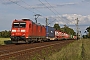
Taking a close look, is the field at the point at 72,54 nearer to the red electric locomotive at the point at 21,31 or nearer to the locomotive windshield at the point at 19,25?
the red electric locomotive at the point at 21,31

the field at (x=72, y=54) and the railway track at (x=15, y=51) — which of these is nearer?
the field at (x=72, y=54)

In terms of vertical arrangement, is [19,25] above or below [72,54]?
above

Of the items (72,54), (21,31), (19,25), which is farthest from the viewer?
(19,25)

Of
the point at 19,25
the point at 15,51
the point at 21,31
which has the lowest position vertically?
the point at 15,51

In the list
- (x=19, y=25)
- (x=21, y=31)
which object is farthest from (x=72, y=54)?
(x=19, y=25)

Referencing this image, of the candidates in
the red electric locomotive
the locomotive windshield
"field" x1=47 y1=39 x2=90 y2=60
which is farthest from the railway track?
the locomotive windshield

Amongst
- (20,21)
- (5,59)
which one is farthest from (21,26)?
(5,59)

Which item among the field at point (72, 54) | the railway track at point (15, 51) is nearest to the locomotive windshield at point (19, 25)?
the railway track at point (15, 51)

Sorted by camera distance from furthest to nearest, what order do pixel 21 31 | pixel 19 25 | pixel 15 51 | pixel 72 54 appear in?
1. pixel 19 25
2. pixel 21 31
3. pixel 15 51
4. pixel 72 54

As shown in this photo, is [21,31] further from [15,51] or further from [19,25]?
[15,51]

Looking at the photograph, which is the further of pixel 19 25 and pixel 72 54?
pixel 19 25

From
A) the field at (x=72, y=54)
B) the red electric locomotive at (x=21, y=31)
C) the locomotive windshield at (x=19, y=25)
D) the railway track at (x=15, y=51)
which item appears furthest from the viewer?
the locomotive windshield at (x=19, y=25)

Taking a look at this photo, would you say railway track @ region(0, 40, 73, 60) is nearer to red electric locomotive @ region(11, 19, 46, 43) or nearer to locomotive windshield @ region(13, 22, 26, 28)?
A: red electric locomotive @ region(11, 19, 46, 43)

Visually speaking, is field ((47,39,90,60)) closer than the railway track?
Yes
